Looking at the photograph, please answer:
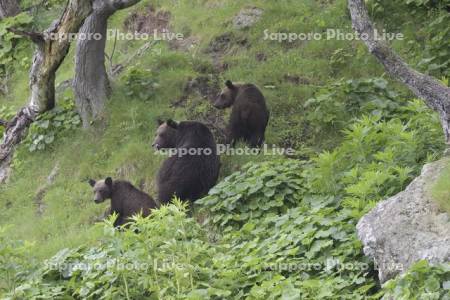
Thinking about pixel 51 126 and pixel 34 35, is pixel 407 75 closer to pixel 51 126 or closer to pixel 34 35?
pixel 34 35

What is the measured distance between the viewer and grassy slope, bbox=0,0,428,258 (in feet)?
45.6

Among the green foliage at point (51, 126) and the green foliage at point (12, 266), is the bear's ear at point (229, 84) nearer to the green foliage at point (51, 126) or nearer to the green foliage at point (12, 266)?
the green foliage at point (51, 126)

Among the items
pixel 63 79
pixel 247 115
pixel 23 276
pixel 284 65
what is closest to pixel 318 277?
pixel 23 276

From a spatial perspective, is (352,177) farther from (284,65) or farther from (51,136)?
(51,136)

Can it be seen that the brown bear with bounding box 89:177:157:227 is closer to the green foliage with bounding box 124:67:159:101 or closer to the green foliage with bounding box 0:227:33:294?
the green foliage with bounding box 0:227:33:294

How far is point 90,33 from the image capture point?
1525 cm

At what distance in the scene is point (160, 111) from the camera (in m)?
15.3

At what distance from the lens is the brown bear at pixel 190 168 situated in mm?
12703

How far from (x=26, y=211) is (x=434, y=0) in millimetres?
8490

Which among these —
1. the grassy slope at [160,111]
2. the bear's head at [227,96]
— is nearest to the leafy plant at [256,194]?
the grassy slope at [160,111]

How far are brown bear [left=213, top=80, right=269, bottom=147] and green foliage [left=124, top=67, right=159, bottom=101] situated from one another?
7.18 ft

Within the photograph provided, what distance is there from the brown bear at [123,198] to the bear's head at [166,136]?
1.22 metres

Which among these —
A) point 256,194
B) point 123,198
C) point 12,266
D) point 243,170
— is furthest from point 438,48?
point 12,266

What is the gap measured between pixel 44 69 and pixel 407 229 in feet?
29.7
